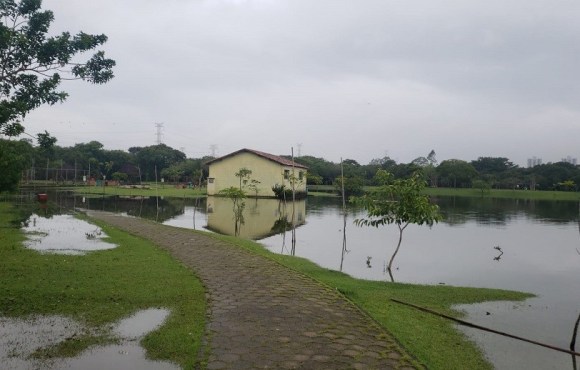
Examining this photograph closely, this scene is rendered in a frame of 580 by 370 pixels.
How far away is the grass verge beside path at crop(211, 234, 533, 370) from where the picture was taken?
5996 mm

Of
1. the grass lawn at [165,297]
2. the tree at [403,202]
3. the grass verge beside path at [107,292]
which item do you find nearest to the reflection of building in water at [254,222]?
the tree at [403,202]

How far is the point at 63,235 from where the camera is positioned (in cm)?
1549

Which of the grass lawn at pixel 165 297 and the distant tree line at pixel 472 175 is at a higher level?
the distant tree line at pixel 472 175

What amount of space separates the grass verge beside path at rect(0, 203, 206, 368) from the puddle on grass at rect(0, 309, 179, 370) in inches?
6.5

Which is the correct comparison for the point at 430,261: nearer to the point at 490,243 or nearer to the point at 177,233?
the point at 490,243

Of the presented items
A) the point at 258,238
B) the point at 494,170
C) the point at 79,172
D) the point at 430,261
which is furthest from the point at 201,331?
the point at 494,170

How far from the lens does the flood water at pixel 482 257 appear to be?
7652mm

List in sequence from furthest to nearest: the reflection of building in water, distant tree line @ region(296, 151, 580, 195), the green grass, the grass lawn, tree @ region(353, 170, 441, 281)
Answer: distant tree line @ region(296, 151, 580, 195) → the green grass → the reflection of building in water → tree @ region(353, 170, 441, 281) → the grass lawn

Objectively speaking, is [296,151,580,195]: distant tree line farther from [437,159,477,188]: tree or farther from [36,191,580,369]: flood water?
[36,191,580,369]: flood water

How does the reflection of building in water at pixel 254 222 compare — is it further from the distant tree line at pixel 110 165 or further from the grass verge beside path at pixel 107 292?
the distant tree line at pixel 110 165

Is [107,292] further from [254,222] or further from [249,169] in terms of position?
[249,169]

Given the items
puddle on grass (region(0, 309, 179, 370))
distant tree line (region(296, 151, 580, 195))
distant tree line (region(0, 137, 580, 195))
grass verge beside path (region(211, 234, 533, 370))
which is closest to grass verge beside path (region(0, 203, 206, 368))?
puddle on grass (region(0, 309, 179, 370))

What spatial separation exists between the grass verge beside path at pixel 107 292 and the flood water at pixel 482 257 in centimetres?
439

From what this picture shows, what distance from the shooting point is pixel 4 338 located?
583cm
